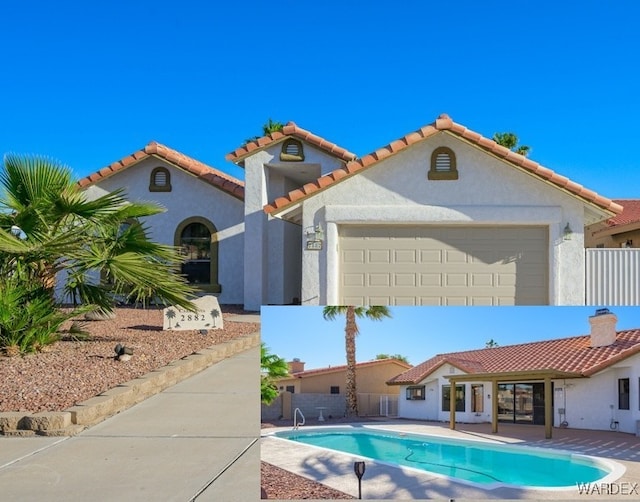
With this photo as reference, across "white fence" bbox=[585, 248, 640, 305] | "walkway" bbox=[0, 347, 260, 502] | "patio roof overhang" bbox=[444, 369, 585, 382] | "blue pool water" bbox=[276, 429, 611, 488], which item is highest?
"white fence" bbox=[585, 248, 640, 305]

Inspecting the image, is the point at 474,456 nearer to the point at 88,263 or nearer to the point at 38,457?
the point at 38,457

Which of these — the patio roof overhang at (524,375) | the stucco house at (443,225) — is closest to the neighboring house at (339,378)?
the patio roof overhang at (524,375)

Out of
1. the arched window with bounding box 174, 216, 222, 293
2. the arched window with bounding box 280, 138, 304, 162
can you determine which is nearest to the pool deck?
the arched window with bounding box 280, 138, 304, 162

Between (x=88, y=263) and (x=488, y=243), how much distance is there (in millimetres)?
8287

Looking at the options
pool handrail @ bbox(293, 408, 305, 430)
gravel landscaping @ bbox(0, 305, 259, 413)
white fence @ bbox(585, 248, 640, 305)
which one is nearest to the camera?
pool handrail @ bbox(293, 408, 305, 430)

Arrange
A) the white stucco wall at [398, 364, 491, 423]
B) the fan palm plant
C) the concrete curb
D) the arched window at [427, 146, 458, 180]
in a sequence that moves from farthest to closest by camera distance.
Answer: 1. the arched window at [427, 146, 458, 180]
2. the fan palm plant
3. the concrete curb
4. the white stucco wall at [398, 364, 491, 423]

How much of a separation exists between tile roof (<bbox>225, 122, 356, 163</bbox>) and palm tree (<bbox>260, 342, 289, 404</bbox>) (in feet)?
50.7

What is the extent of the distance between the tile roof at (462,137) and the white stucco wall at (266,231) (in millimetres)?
4958

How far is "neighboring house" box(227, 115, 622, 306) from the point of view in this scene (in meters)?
16.6

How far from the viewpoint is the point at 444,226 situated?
16781mm

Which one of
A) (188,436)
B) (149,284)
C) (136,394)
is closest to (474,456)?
(188,436)

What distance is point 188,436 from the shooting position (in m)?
8.97

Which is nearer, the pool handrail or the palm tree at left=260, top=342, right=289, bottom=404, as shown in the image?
the palm tree at left=260, top=342, right=289, bottom=404

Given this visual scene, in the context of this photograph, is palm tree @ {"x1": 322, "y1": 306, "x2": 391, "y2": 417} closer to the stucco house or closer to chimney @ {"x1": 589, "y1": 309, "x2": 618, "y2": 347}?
chimney @ {"x1": 589, "y1": 309, "x2": 618, "y2": 347}
